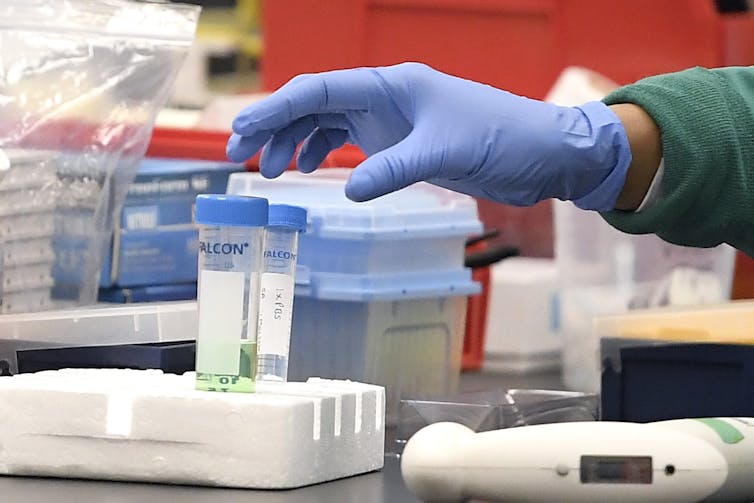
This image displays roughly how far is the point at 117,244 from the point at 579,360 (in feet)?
2.18

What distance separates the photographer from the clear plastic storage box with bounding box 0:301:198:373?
1322 mm

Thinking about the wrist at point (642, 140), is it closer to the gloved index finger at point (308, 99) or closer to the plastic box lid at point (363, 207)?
the gloved index finger at point (308, 99)

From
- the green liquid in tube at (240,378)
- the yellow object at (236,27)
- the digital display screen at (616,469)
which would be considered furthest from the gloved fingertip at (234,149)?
the yellow object at (236,27)

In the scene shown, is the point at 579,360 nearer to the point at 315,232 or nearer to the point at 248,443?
the point at 315,232

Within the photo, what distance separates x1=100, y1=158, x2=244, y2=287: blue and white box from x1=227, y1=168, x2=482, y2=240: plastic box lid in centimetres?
9

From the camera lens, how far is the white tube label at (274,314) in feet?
4.08

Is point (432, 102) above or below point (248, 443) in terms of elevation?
above

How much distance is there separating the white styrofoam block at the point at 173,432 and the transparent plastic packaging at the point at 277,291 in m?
0.08

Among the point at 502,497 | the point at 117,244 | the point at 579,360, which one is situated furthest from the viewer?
the point at 579,360

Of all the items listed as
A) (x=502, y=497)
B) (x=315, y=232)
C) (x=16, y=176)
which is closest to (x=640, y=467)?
(x=502, y=497)

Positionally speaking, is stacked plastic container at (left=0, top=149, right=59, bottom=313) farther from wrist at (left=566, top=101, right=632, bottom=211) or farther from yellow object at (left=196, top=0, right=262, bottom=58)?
yellow object at (left=196, top=0, right=262, bottom=58)

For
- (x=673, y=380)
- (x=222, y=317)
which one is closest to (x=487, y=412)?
(x=673, y=380)

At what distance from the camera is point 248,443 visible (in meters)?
1.08

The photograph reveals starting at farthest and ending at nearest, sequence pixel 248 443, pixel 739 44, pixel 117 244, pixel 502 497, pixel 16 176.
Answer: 1. pixel 739 44
2. pixel 117 244
3. pixel 16 176
4. pixel 248 443
5. pixel 502 497
